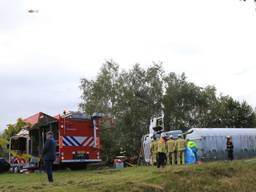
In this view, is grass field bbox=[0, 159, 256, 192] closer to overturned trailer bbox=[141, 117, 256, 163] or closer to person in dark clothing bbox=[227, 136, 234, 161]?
person in dark clothing bbox=[227, 136, 234, 161]

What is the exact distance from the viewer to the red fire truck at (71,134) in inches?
938

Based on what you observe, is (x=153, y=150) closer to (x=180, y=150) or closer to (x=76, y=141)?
(x=180, y=150)

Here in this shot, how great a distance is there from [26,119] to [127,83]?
62.3 feet

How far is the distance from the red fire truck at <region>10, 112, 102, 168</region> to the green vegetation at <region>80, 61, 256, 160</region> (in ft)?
48.6

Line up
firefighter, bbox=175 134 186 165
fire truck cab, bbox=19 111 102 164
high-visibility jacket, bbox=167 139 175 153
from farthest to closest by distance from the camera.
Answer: high-visibility jacket, bbox=167 139 175 153 < fire truck cab, bbox=19 111 102 164 < firefighter, bbox=175 134 186 165

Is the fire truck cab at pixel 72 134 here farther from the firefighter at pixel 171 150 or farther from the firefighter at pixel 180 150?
the firefighter at pixel 180 150

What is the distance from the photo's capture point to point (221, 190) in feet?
45.9

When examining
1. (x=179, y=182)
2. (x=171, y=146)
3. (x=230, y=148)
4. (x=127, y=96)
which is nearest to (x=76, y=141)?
(x=171, y=146)

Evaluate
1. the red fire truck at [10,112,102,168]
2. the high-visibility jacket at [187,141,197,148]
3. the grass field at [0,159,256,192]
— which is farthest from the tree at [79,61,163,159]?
the grass field at [0,159,256,192]

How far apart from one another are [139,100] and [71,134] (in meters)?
20.7

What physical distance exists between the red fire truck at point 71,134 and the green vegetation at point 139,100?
14.8 meters

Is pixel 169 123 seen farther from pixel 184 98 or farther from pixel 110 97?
pixel 110 97

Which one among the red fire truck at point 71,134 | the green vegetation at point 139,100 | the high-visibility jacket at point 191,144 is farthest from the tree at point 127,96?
the high-visibility jacket at point 191,144

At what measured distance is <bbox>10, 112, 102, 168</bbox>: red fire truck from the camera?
23812mm
